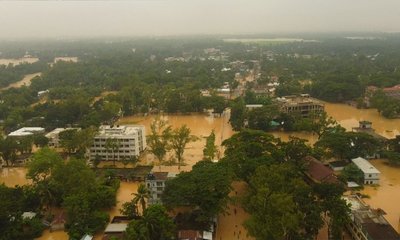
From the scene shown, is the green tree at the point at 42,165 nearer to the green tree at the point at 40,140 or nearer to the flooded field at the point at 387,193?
the green tree at the point at 40,140

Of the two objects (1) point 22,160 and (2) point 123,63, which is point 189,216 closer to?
(1) point 22,160

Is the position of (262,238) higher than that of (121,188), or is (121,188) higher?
(262,238)

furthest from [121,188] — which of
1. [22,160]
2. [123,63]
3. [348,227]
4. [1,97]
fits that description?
[123,63]

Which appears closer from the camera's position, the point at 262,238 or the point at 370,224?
the point at 262,238

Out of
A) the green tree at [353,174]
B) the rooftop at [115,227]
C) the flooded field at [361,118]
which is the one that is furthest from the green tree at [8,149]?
the flooded field at [361,118]

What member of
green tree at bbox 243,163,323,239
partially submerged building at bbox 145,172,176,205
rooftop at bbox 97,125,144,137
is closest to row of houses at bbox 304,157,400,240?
green tree at bbox 243,163,323,239

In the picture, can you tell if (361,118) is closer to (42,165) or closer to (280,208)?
(280,208)

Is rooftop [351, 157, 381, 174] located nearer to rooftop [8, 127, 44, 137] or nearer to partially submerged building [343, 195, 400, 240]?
partially submerged building [343, 195, 400, 240]
